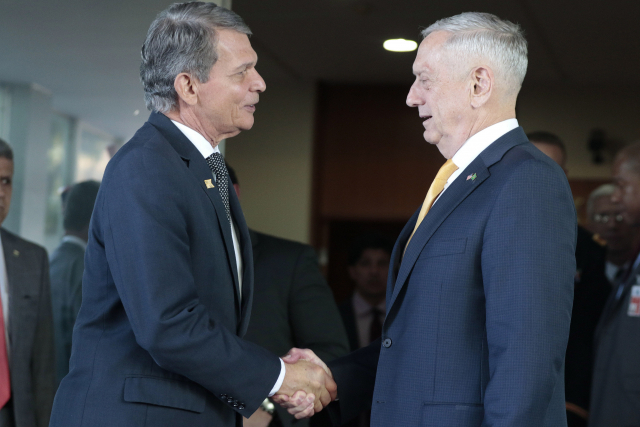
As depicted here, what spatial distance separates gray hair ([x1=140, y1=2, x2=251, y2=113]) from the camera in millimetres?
1844

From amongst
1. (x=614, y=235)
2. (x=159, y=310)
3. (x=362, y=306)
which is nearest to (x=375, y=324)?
(x=362, y=306)

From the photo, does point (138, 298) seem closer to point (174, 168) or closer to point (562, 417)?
point (174, 168)

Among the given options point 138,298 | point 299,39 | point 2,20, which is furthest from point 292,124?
point 138,298

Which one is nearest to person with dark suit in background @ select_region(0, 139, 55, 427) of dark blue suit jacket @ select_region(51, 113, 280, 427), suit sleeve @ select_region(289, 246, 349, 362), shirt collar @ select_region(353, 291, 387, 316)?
suit sleeve @ select_region(289, 246, 349, 362)

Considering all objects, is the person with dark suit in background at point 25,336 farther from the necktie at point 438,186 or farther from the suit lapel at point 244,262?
the necktie at point 438,186

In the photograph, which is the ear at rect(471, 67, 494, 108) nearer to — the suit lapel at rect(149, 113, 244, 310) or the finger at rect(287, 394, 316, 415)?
the suit lapel at rect(149, 113, 244, 310)

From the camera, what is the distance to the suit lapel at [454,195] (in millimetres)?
1594

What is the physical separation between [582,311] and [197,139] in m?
2.16

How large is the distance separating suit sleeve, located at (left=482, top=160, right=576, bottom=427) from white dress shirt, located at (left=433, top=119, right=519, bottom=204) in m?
0.19

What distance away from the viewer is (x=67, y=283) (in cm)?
317

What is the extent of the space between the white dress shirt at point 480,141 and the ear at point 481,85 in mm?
66

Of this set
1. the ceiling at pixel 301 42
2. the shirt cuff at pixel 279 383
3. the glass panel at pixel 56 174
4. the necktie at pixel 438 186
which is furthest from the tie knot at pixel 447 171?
the glass panel at pixel 56 174

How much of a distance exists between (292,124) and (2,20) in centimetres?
346

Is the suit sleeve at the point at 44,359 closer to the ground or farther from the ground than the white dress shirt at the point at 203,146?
closer to the ground
